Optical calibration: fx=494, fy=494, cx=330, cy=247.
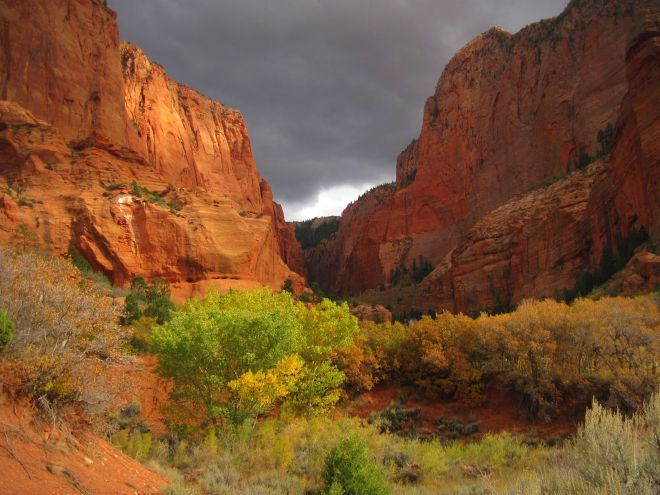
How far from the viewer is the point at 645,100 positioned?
3231 cm

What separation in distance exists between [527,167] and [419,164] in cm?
3021

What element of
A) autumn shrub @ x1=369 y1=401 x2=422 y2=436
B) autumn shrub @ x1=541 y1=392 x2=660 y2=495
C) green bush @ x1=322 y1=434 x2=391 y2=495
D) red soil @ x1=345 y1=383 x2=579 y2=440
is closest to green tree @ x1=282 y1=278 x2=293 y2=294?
red soil @ x1=345 y1=383 x2=579 y2=440

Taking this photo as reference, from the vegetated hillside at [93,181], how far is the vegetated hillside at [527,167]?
25866 mm

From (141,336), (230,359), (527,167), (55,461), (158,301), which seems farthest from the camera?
(527,167)

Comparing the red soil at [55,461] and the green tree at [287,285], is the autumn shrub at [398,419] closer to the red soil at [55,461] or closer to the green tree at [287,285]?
the red soil at [55,461]

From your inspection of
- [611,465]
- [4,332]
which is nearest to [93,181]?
[4,332]

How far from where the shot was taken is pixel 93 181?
42625 millimetres

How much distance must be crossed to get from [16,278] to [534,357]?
57.4 feet

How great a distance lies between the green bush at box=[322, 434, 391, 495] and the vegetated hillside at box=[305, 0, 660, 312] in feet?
95.2

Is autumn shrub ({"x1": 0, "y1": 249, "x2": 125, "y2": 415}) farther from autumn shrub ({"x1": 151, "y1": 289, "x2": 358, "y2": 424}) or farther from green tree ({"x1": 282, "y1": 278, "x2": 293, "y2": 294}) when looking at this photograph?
green tree ({"x1": 282, "y1": 278, "x2": 293, "y2": 294})

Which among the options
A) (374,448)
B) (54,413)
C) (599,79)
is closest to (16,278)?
(54,413)

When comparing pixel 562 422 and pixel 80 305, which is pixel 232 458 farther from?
pixel 562 422

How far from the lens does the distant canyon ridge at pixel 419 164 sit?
38188mm

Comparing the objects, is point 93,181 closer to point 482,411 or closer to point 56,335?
point 56,335
